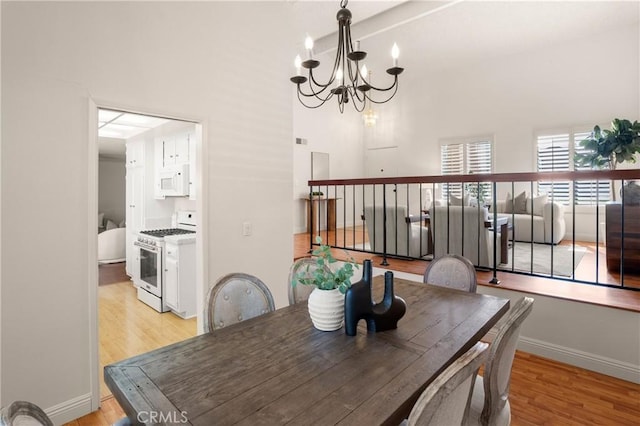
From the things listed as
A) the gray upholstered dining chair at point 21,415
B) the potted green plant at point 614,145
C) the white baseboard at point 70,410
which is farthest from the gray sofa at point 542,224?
the gray upholstered dining chair at point 21,415

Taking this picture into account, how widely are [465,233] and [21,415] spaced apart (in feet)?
12.4

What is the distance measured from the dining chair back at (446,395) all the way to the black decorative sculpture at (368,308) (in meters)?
0.55

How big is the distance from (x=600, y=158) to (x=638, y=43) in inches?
159

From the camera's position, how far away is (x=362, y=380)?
1.05 m

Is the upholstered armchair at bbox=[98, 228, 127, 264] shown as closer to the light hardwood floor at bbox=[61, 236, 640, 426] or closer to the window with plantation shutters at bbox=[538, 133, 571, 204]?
the light hardwood floor at bbox=[61, 236, 640, 426]

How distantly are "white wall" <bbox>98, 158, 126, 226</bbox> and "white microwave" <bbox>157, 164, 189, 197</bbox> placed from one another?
191 inches

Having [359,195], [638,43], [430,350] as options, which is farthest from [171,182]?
[638,43]

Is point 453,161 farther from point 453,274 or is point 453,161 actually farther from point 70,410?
point 70,410

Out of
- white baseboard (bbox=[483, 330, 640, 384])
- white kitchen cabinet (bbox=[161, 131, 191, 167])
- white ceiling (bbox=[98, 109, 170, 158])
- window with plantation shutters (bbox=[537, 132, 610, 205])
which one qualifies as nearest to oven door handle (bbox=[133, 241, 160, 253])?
white kitchen cabinet (bbox=[161, 131, 191, 167])

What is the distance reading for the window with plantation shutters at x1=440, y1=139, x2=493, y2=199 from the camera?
294 inches

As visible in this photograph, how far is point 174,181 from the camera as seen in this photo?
14.7ft

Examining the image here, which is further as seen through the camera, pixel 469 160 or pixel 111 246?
pixel 469 160

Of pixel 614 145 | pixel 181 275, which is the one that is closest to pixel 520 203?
pixel 614 145

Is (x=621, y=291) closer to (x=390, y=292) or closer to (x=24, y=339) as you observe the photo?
(x=390, y=292)
